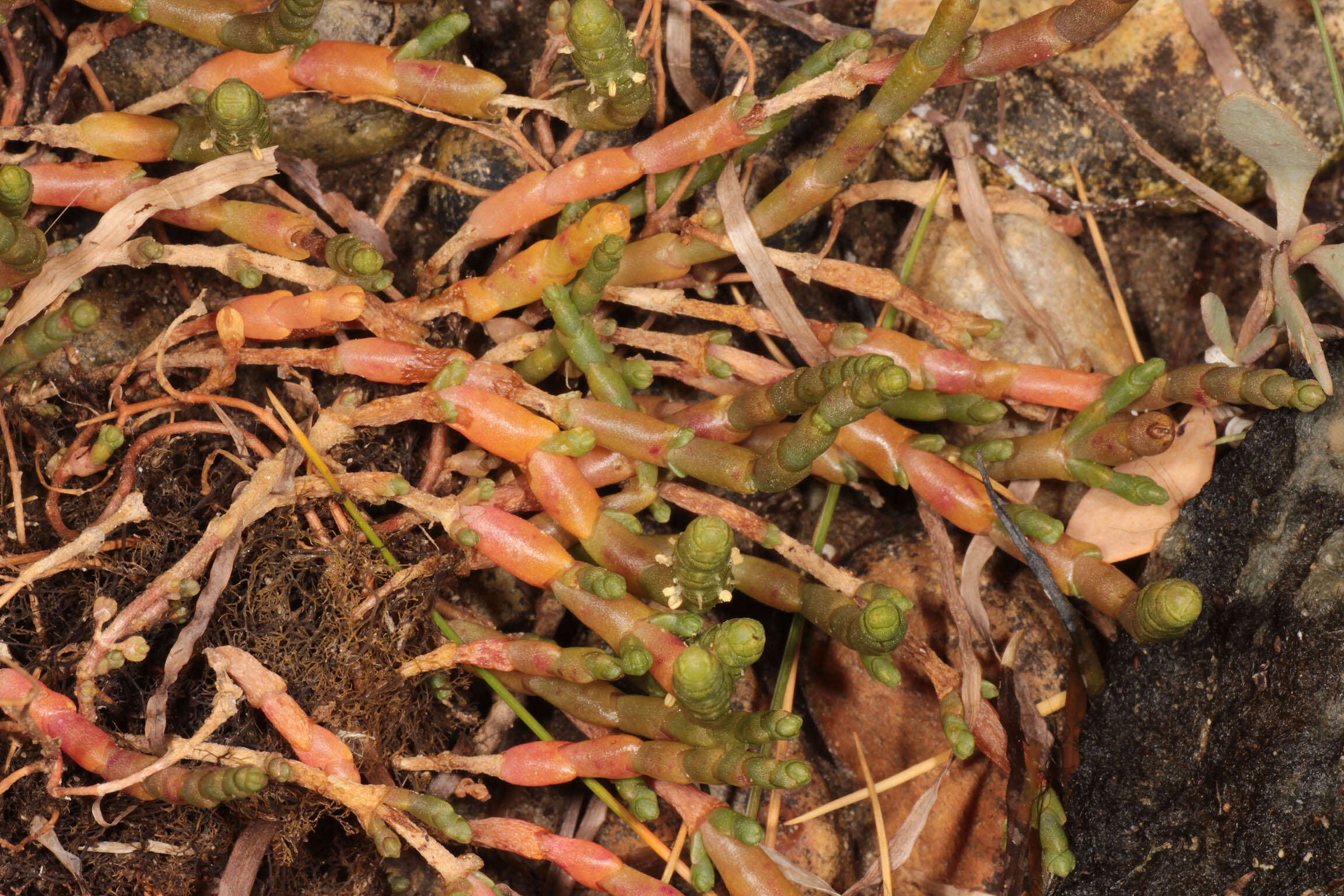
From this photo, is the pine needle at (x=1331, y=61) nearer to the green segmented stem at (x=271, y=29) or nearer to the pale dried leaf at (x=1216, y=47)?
the pale dried leaf at (x=1216, y=47)

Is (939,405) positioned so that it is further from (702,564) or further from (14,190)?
(14,190)

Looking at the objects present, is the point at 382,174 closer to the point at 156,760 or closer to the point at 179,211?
the point at 179,211

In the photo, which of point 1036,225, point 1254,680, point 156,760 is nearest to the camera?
point 156,760

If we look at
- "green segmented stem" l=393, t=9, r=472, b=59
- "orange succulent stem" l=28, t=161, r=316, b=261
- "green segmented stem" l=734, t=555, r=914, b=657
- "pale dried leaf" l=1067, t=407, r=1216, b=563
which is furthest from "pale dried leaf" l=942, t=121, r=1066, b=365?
"orange succulent stem" l=28, t=161, r=316, b=261

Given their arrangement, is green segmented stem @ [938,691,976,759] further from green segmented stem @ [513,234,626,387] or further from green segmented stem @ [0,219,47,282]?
green segmented stem @ [0,219,47,282]

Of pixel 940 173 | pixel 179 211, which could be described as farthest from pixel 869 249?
pixel 179 211

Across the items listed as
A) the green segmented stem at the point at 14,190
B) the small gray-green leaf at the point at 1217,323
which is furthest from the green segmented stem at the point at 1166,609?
the green segmented stem at the point at 14,190

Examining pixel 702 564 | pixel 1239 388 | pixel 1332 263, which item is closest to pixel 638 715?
pixel 702 564

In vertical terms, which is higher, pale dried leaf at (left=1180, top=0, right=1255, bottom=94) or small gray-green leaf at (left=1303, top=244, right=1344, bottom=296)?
pale dried leaf at (left=1180, top=0, right=1255, bottom=94)
